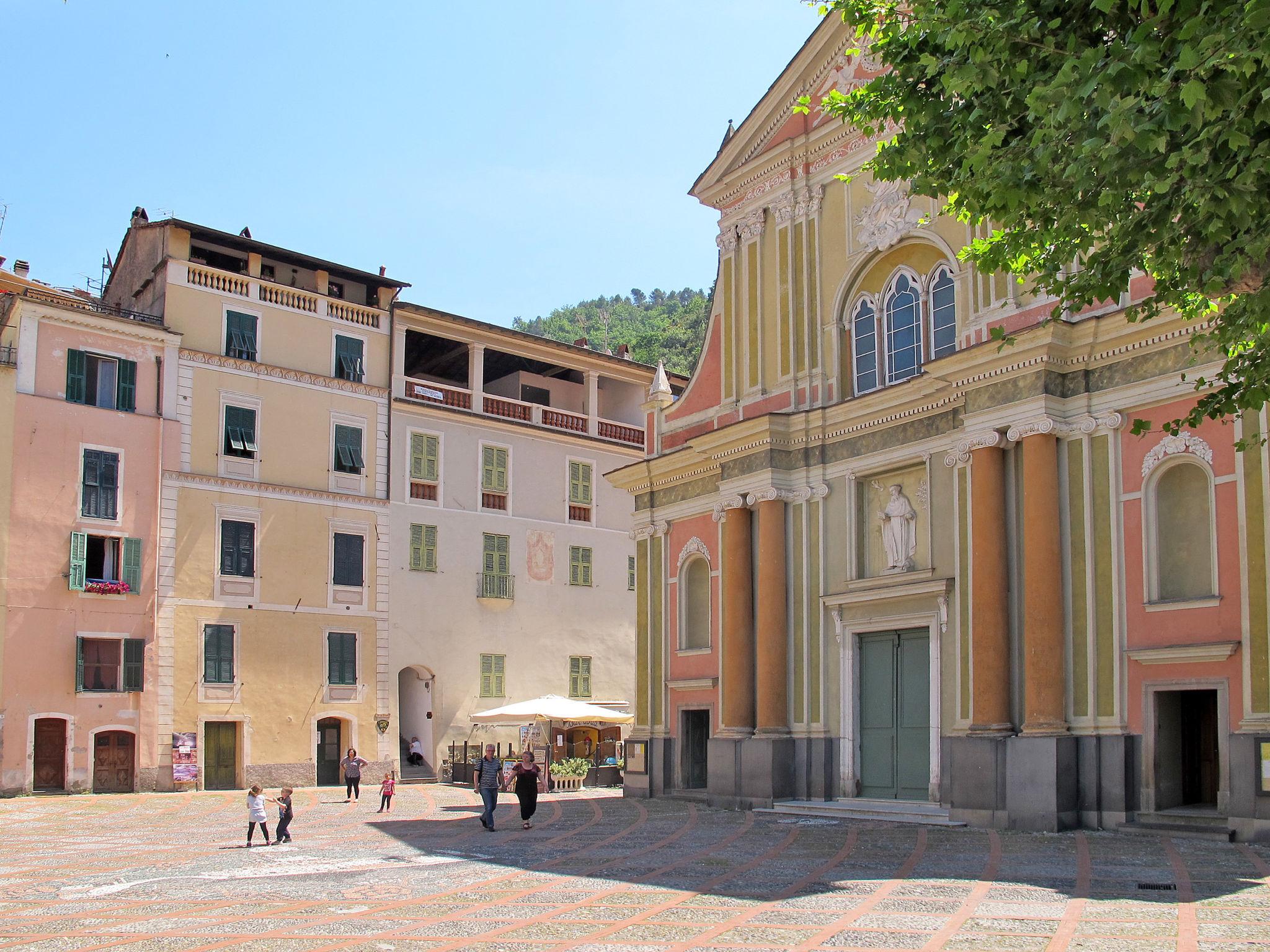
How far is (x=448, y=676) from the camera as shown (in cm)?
3753

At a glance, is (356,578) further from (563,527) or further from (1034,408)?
(1034,408)

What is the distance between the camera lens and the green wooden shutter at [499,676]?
1512 inches

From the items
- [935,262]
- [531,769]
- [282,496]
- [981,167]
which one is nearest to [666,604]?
[531,769]

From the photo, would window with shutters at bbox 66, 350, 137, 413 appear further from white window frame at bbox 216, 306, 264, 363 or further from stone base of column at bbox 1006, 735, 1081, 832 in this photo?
stone base of column at bbox 1006, 735, 1081, 832

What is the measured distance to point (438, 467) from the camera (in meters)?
38.1

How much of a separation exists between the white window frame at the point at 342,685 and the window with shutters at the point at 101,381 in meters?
7.99

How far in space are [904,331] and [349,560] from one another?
1839cm

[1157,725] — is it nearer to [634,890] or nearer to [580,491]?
[634,890]

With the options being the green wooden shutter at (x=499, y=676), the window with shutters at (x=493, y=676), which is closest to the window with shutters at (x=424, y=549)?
the window with shutters at (x=493, y=676)

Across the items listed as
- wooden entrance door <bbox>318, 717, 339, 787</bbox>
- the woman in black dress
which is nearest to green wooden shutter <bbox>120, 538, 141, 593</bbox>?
wooden entrance door <bbox>318, 717, 339, 787</bbox>

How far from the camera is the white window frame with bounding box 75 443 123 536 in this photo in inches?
1250

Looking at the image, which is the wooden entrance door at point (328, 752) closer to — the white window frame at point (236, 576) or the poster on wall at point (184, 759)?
the poster on wall at point (184, 759)

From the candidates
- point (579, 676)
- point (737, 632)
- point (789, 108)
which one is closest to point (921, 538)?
point (737, 632)

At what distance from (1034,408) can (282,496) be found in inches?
859
